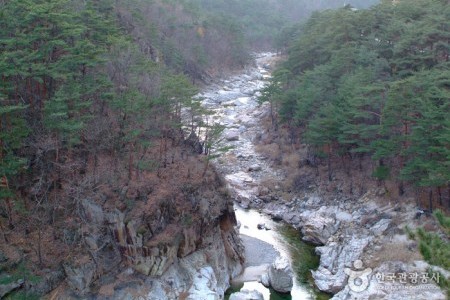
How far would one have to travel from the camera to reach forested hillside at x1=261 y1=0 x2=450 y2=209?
1020 inches

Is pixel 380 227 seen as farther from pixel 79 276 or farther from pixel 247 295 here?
pixel 79 276

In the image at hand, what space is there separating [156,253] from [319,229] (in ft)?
37.7

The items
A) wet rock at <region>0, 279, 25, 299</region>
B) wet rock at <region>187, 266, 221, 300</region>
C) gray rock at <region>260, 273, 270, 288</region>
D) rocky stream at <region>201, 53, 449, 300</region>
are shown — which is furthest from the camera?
gray rock at <region>260, 273, 270, 288</region>

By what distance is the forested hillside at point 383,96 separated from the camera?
2592cm

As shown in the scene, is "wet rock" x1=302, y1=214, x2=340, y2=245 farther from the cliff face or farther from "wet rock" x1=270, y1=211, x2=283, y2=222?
the cliff face

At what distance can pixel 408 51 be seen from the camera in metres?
32.9

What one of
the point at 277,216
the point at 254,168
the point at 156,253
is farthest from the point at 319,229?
the point at 156,253

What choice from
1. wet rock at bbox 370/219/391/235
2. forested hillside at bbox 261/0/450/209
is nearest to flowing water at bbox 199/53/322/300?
wet rock at bbox 370/219/391/235

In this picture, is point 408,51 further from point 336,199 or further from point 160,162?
point 160,162

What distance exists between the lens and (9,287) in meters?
17.9

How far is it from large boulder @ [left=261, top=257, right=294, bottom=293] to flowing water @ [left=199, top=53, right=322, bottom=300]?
32 centimetres

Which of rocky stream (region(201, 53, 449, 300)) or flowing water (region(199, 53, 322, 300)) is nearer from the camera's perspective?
rocky stream (region(201, 53, 449, 300))

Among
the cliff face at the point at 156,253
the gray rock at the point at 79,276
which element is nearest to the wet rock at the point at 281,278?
the cliff face at the point at 156,253

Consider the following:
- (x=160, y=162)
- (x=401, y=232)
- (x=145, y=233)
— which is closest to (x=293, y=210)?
(x=401, y=232)
